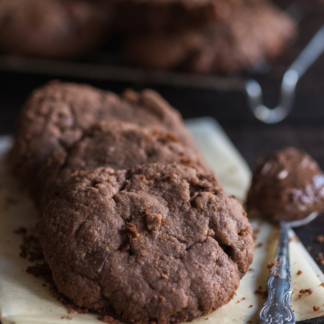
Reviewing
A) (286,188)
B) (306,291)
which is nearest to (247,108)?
(286,188)

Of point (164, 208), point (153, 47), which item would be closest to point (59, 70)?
point (153, 47)

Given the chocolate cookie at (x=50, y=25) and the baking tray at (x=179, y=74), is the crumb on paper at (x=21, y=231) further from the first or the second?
the chocolate cookie at (x=50, y=25)

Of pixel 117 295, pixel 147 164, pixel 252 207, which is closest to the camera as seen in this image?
pixel 117 295

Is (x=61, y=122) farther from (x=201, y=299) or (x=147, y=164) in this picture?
(x=201, y=299)

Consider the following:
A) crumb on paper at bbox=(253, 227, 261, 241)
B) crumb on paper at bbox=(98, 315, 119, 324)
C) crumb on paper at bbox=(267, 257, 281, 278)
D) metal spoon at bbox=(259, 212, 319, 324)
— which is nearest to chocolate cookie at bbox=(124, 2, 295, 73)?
crumb on paper at bbox=(253, 227, 261, 241)

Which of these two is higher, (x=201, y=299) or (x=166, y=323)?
(x=201, y=299)

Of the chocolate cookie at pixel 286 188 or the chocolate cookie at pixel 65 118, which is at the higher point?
the chocolate cookie at pixel 286 188

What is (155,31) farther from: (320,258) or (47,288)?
(47,288)

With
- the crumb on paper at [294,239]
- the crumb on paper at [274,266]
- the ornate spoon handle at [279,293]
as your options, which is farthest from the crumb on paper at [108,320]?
the crumb on paper at [294,239]
